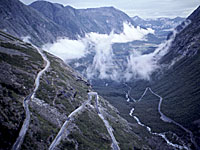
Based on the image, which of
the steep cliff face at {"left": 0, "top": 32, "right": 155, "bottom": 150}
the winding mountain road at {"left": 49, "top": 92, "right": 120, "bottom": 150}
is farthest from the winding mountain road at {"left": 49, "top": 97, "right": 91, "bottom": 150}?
the steep cliff face at {"left": 0, "top": 32, "right": 155, "bottom": 150}

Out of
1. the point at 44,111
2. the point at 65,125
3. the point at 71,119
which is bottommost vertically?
the point at 71,119

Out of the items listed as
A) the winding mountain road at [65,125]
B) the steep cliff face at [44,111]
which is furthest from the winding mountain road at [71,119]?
the steep cliff face at [44,111]

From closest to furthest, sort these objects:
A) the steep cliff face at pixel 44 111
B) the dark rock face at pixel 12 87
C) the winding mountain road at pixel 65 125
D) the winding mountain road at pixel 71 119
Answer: the dark rock face at pixel 12 87 < the steep cliff face at pixel 44 111 < the winding mountain road at pixel 65 125 < the winding mountain road at pixel 71 119

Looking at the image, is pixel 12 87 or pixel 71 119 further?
pixel 71 119

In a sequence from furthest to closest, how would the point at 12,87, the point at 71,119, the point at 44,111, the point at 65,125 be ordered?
the point at 71,119 → the point at 65,125 → the point at 44,111 → the point at 12,87

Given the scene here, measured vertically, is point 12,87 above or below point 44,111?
above

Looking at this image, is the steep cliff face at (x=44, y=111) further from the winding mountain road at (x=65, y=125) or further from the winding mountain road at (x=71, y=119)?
the winding mountain road at (x=71, y=119)

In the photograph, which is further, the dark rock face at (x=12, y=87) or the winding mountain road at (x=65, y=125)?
the winding mountain road at (x=65, y=125)

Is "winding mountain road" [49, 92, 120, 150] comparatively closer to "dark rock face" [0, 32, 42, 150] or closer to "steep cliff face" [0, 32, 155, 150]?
"steep cliff face" [0, 32, 155, 150]

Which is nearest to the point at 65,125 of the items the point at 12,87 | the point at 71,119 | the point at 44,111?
the point at 71,119

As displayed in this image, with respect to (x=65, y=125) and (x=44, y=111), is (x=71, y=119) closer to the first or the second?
(x=65, y=125)

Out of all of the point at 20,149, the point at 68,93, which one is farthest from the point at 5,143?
the point at 68,93

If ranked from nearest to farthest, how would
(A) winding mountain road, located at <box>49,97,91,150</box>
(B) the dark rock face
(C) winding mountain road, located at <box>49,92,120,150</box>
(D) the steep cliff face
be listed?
(B) the dark rock face, (D) the steep cliff face, (A) winding mountain road, located at <box>49,97,91,150</box>, (C) winding mountain road, located at <box>49,92,120,150</box>
